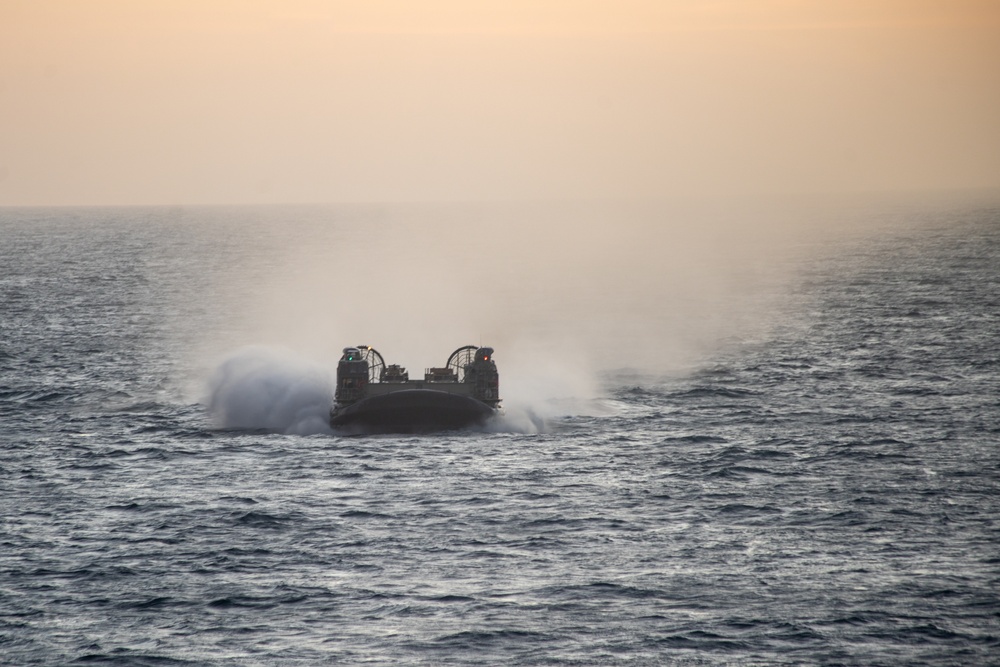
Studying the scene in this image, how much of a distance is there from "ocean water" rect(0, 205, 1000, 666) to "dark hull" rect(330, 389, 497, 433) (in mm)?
1490

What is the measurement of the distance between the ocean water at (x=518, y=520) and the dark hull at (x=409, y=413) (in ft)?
4.89

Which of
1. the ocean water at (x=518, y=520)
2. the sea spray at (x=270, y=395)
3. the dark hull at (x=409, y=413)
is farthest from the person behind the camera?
the sea spray at (x=270, y=395)

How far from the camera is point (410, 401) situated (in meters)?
69.6

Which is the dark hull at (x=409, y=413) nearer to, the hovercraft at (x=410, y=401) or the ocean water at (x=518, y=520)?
the hovercraft at (x=410, y=401)

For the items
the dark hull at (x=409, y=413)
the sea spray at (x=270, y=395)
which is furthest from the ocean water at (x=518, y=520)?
the dark hull at (x=409, y=413)

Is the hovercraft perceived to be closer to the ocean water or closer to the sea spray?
the ocean water

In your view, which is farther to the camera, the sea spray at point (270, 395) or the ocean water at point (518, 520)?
the sea spray at point (270, 395)

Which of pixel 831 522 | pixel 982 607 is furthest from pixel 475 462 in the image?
pixel 982 607

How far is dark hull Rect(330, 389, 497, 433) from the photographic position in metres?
69.6

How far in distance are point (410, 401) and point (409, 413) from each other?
78cm

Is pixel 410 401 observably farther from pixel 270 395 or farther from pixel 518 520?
pixel 518 520

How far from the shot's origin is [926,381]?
3501 inches

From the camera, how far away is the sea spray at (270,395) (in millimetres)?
72438

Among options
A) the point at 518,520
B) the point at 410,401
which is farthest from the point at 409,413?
the point at 518,520
